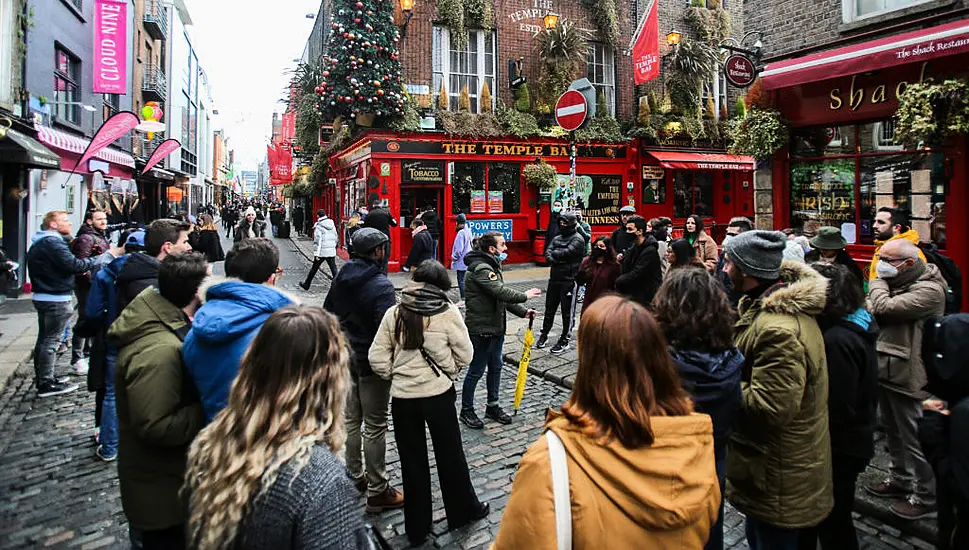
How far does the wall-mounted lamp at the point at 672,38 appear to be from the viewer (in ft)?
61.0

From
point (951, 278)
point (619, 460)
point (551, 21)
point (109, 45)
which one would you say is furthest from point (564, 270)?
point (109, 45)

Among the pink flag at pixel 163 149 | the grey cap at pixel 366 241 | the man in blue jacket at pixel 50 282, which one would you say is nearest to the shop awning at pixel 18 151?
the man in blue jacket at pixel 50 282

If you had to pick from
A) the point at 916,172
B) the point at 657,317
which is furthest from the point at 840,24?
the point at 657,317

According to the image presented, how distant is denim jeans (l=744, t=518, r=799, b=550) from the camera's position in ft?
8.85

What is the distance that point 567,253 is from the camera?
318 inches

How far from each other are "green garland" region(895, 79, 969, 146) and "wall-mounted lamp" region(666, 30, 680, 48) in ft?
40.5

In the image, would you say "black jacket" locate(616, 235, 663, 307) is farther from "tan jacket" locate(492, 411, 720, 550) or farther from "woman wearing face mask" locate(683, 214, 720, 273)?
Result: "tan jacket" locate(492, 411, 720, 550)

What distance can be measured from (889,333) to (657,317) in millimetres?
2836

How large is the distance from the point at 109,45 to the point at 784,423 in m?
18.5

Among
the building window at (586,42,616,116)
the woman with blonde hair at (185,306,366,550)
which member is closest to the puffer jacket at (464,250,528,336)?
the woman with blonde hair at (185,306,366,550)

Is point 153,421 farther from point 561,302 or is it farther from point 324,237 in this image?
point 324,237

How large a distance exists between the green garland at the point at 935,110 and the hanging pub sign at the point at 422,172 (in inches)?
445

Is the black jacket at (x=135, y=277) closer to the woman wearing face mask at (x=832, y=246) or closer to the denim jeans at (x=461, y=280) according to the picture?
the woman wearing face mask at (x=832, y=246)

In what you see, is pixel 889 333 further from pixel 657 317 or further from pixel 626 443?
pixel 626 443
